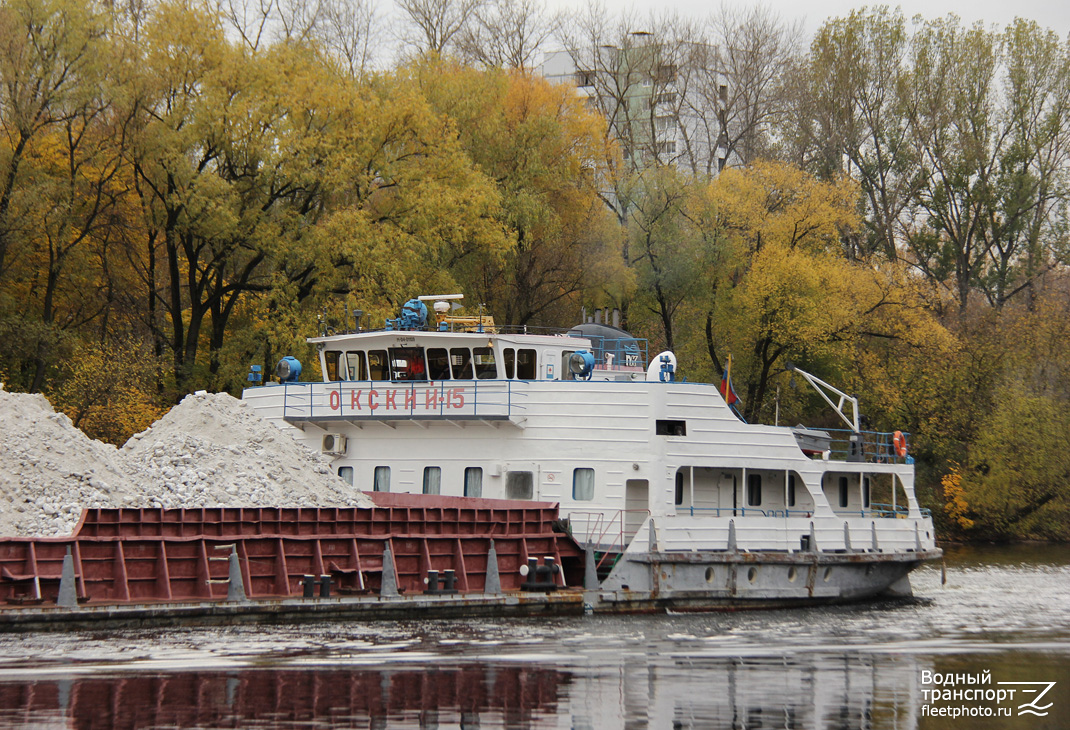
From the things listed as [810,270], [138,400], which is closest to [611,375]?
[138,400]

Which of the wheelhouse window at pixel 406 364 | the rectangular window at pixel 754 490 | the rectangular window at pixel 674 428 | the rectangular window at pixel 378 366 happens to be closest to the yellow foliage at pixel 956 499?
the rectangular window at pixel 754 490

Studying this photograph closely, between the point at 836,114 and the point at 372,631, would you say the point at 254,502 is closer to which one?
the point at 372,631

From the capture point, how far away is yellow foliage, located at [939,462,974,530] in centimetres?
5091

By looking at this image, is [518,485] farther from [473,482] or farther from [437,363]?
[437,363]

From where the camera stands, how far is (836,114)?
59.5 m

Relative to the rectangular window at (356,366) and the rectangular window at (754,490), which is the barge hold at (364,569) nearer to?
the rectangular window at (754,490)

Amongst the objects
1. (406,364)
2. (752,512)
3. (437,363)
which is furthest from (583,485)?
(406,364)

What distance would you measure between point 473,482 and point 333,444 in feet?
11.8

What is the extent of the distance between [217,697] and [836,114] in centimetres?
4997

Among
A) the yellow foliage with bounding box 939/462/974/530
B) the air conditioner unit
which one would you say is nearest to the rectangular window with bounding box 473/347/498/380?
the air conditioner unit

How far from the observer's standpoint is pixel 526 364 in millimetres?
28531

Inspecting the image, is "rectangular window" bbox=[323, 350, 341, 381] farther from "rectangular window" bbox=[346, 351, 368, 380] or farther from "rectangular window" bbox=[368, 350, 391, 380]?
"rectangular window" bbox=[368, 350, 391, 380]

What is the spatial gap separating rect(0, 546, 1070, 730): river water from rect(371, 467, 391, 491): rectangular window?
19.2 ft

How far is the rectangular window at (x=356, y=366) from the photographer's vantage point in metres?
29.5
